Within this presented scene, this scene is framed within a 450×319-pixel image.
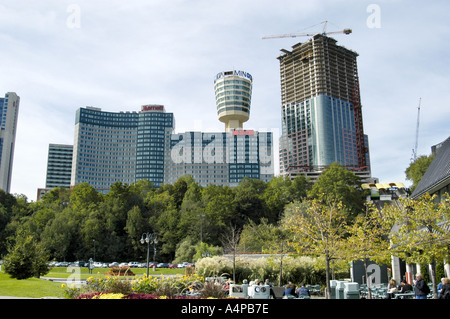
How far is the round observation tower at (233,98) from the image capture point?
620ft

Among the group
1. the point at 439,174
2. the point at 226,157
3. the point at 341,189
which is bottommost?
the point at 439,174

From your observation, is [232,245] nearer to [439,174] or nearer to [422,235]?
[439,174]

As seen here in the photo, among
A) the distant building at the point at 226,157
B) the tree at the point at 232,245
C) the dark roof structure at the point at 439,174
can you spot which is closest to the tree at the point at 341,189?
the tree at the point at 232,245

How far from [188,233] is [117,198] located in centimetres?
2077

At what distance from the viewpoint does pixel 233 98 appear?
189000 mm

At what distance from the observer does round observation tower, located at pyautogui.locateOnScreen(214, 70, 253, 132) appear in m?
189

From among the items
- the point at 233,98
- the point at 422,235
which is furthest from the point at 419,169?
the point at 233,98

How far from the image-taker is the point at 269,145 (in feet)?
601

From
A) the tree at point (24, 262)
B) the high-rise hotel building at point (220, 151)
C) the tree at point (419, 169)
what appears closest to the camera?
the tree at point (24, 262)

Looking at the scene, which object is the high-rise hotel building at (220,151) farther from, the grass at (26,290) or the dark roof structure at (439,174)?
the grass at (26,290)

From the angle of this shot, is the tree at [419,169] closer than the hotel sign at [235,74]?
Yes

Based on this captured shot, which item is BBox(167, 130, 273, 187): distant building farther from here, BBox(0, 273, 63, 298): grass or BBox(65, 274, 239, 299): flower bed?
BBox(65, 274, 239, 299): flower bed
